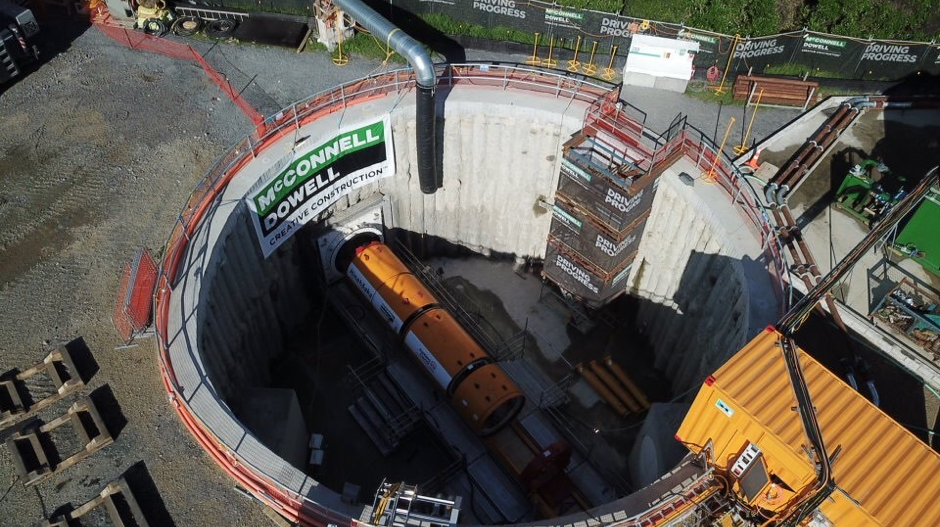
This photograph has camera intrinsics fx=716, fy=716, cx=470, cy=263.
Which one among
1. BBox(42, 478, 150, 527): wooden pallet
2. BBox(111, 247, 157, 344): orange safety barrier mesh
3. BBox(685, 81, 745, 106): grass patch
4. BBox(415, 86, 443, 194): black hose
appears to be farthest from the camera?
BBox(685, 81, 745, 106): grass patch

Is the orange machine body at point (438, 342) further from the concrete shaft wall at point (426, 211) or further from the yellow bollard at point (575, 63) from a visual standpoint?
the yellow bollard at point (575, 63)

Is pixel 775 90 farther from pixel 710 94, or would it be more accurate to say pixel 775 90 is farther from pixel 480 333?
pixel 480 333

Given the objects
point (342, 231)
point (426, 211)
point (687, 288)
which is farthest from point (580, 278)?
point (342, 231)

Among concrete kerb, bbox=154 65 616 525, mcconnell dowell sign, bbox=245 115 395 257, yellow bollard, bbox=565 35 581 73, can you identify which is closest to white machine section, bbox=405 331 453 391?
mcconnell dowell sign, bbox=245 115 395 257

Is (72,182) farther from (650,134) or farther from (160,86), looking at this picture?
(650,134)

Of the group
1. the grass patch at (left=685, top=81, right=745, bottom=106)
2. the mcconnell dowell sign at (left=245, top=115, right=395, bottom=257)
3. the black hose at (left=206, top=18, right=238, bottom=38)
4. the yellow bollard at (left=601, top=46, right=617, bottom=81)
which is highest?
the black hose at (left=206, top=18, right=238, bottom=38)

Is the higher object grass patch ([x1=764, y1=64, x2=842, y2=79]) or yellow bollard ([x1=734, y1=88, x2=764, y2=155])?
grass patch ([x1=764, y1=64, x2=842, y2=79])

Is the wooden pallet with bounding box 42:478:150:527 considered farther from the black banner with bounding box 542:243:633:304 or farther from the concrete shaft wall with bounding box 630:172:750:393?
the concrete shaft wall with bounding box 630:172:750:393

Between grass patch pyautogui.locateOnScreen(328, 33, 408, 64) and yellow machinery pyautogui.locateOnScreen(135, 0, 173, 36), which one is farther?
grass patch pyautogui.locateOnScreen(328, 33, 408, 64)
